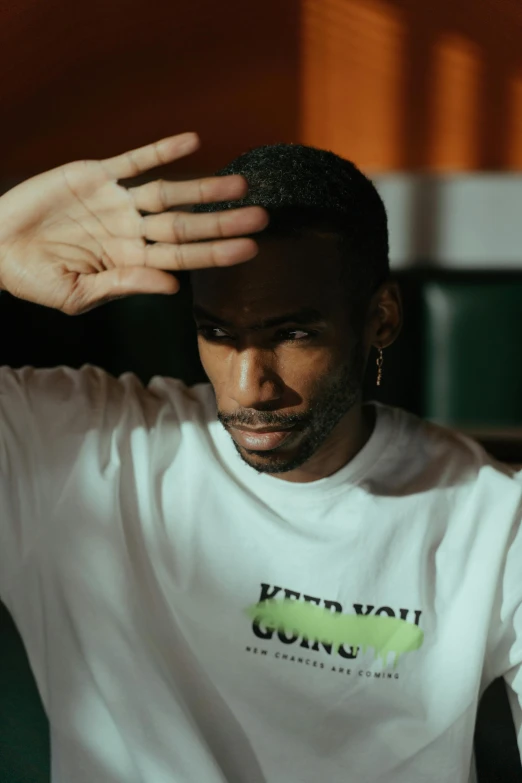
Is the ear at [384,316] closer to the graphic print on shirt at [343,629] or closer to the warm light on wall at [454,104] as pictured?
the graphic print on shirt at [343,629]

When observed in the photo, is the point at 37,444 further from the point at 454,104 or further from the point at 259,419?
the point at 454,104

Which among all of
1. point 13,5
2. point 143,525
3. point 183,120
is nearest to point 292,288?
point 143,525

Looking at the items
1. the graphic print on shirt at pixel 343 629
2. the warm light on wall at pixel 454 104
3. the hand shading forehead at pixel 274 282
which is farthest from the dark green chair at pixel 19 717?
the warm light on wall at pixel 454 104

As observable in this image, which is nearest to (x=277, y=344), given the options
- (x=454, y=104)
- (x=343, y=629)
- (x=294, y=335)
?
(x=294, y=335)

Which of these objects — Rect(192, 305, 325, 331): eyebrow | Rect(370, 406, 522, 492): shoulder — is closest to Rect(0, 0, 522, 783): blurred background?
Rect(370, 406, 522, 492): shoulder

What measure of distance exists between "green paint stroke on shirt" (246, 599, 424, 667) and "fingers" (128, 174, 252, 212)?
562 millimetres

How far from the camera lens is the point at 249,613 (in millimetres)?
1104

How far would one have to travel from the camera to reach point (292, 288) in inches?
39.2

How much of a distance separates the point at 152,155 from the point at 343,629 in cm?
67

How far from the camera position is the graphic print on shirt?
1.09 meters

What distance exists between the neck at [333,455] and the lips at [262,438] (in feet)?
0.40

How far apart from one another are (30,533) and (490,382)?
144cm

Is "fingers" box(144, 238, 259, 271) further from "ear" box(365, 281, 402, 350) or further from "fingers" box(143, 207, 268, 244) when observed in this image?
"ear" box(365, 281, 402, 350)

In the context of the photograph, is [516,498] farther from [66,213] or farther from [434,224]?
[434,224]
